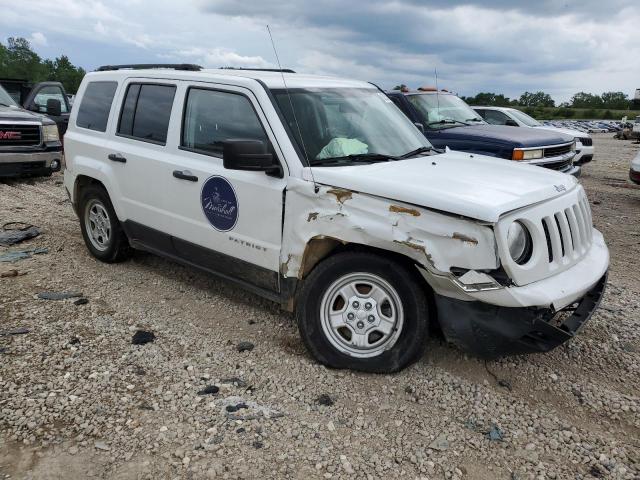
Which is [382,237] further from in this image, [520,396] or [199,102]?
[199,102]

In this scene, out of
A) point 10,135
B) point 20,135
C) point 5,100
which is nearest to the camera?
point 10,135

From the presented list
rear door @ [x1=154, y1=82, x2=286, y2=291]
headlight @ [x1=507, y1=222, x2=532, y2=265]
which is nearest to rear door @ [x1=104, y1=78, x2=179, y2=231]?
rear door @ [x1=154, y1=82, x2=286, y2=291]

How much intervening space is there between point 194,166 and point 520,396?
2.82 meters

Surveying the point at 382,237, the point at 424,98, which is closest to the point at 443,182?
the point at 382,237

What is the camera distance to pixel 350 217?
328 centimetres

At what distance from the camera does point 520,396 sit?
334cm

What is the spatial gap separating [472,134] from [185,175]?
488 cm

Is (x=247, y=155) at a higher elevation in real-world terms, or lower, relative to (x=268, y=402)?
higher

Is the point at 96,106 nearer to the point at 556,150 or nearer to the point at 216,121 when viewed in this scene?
the point at 216,121

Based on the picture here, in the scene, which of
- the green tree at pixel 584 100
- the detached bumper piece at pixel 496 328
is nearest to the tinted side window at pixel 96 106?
the detached bumper piece at pixel 496 328

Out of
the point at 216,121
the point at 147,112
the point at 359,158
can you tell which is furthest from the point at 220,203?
the point at 147,112

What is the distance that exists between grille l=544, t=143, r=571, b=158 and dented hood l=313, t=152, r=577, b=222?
4.61 m

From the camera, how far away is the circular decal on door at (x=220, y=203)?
3.91 metres

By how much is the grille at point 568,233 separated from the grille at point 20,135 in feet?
29.9
